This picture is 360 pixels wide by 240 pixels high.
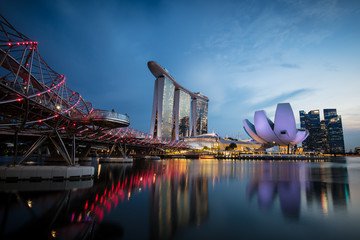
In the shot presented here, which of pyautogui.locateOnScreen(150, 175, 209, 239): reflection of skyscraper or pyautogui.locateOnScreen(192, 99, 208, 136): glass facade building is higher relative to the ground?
pyautogui.locateOnScreen(192, 99, 208, 136): glass facade building

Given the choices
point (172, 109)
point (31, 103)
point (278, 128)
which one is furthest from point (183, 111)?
point (31, 103)

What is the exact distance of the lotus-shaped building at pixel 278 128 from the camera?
77938mm

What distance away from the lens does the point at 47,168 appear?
12.5 metres

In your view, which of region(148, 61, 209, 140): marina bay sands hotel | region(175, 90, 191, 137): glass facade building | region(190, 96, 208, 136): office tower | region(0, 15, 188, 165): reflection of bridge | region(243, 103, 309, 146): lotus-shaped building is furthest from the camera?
region(190, 96, 208, 136): office tower

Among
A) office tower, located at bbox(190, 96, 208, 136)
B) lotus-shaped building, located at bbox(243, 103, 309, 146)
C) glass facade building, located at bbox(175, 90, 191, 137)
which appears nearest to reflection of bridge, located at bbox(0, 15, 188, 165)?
lotus-shaped building, located at bbox(243, 103, 309, 146)

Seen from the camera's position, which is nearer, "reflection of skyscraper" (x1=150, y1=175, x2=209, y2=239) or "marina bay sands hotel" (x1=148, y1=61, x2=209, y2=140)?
"reflection of skyscraper" (x1=150, y1=175, x2=209, y2=239)

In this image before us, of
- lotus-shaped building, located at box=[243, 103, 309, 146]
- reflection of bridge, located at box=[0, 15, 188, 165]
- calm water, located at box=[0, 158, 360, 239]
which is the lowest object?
calm water, located at box=[0, 158, 360, 239]

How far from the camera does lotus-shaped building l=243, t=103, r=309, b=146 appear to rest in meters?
77.9

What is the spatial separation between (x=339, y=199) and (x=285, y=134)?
79418 mm

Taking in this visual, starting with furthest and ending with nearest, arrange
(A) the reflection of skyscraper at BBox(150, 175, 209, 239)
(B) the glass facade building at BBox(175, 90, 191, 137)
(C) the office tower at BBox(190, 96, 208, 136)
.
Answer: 1. (C) the office tower at BBox(190, 96, 208, 136)
2. (B) the glass facade building at BBox(175, 90, 191, 137)
3. (A) the reflection of skyscraper at BBox(150, 175, 209, 239)

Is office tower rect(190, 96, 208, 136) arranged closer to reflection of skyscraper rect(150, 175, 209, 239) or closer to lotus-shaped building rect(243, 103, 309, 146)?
lotus-shaped building rect(243, 103, 309, 146)

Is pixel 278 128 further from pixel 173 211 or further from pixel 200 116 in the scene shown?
pixel 200 116

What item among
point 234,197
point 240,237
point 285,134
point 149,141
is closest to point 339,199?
point 234,197

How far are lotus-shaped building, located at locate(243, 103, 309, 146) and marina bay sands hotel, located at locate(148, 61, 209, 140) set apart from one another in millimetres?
42991
